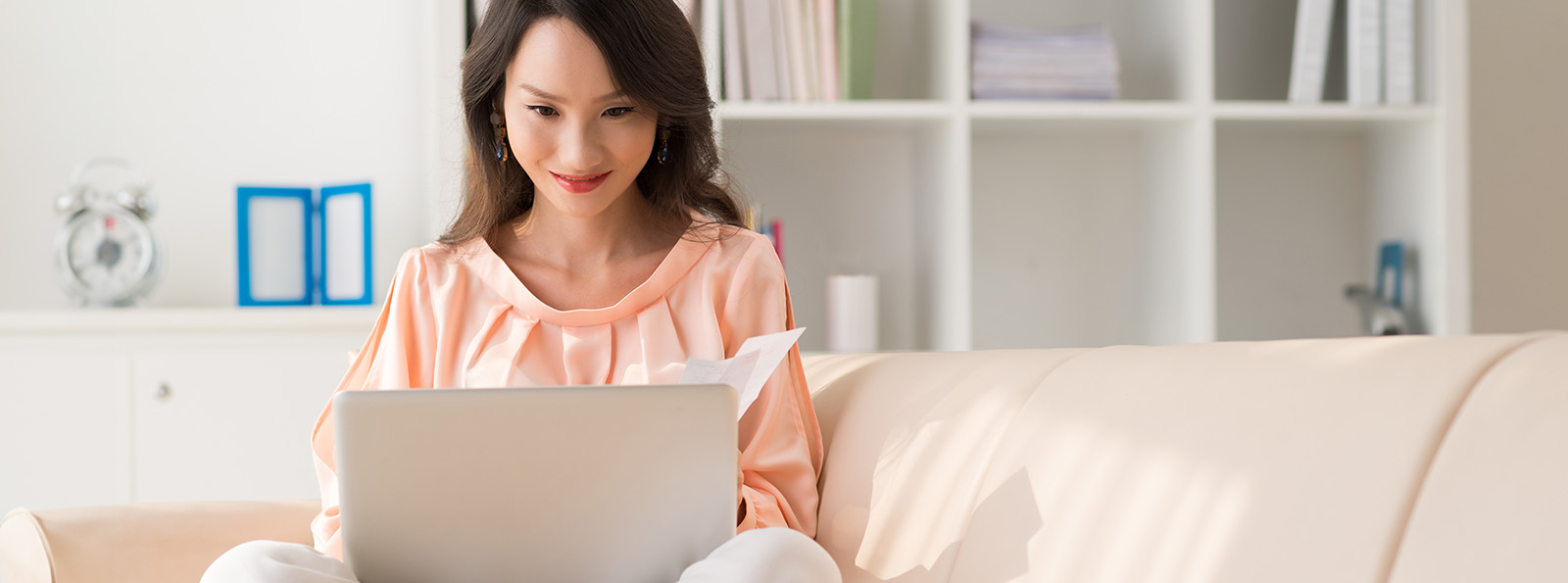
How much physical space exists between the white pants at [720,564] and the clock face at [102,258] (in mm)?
1489

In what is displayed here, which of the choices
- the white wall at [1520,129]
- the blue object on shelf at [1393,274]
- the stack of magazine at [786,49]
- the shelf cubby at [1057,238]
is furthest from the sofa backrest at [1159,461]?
the white wall at [1520,129]

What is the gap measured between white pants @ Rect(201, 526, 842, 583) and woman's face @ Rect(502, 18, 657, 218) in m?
0.48

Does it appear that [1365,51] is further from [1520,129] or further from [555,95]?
[555,95]

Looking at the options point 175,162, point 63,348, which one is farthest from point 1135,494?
point 175,162

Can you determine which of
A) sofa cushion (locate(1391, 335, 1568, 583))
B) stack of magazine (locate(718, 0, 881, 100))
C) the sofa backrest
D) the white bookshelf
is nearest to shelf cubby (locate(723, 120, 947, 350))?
the white bookshelf

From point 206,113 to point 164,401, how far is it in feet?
2.11

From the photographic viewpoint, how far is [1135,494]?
668 millimetres

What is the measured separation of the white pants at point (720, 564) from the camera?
0.78m

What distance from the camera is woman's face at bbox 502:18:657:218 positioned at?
46.7 inches

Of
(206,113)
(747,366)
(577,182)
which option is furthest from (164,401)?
(747,366)

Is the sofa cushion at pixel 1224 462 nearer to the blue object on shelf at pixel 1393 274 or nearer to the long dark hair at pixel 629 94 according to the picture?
the long dark hair at pixel 629 94

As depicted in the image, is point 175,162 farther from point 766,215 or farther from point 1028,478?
point 1028,478

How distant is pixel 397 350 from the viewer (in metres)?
1.24

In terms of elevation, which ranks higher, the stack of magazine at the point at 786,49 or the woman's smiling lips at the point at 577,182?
the stack of magazine at the point at 786,49
